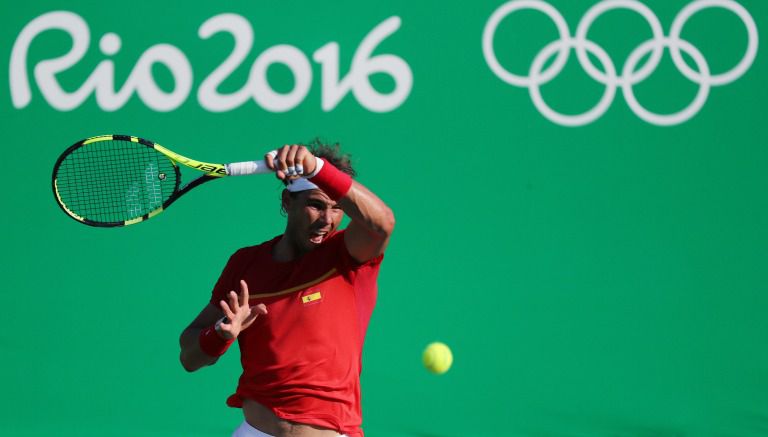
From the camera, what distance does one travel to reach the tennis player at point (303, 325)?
338cm

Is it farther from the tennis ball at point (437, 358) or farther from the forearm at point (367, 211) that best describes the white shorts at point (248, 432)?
the tennis ball at point (437, 358)

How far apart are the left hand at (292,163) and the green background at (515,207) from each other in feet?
9.83

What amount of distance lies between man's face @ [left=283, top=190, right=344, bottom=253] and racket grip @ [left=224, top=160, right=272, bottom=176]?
240 mm

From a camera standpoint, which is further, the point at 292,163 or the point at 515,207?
the point at 515,207

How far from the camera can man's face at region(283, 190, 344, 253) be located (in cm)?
348

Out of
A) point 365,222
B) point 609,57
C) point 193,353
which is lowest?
point 193,353

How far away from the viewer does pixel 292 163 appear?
3.09 m

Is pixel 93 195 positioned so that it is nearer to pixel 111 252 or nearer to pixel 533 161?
pixel 111 252

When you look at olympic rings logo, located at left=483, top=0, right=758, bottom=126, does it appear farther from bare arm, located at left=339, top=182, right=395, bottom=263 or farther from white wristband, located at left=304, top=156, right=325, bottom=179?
white wristband, located at left=304, top=156, right=325, bottom=179

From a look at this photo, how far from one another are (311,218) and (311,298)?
26 centimetres

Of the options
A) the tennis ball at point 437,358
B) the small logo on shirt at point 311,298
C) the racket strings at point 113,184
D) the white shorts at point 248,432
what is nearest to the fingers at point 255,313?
the small logo on shirt at point 311,298

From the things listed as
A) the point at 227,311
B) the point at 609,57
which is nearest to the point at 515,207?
the point at 609,57

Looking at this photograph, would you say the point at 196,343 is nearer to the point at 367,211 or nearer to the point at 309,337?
the point at 309,337

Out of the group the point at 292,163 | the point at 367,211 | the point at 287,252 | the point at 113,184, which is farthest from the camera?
the point at 113,184
